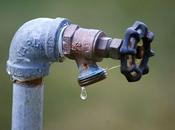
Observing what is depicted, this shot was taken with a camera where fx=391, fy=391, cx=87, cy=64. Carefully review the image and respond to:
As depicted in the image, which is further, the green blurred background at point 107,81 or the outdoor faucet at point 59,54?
the green blurred background at point 107,81

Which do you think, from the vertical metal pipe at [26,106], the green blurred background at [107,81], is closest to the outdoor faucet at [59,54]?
the vertical metal pipe at [26,106]

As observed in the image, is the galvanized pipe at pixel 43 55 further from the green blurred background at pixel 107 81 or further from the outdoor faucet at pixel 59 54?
the green blurred background at pixel 107 81

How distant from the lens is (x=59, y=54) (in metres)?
0.84

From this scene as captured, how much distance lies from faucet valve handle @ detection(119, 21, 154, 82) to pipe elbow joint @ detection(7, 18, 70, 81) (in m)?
0.15

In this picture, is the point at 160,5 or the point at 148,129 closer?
the point at 160,5

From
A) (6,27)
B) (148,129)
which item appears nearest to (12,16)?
(6,27)

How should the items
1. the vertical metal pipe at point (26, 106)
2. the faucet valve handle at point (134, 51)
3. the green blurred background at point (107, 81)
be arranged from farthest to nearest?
the green blurred background at point (107, 81) → the vertical metal pipe at point (26, 106) → the faucet valve handle at point (134, 51)

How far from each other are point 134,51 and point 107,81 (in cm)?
108

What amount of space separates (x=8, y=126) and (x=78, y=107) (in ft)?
1.21

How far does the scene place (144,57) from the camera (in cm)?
79

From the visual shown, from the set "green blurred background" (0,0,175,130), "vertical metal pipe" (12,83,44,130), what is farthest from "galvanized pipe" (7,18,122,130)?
"green blurred background" (0,0,175,130)

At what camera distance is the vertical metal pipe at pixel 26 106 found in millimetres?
883

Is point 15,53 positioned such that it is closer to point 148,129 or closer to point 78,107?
point 78,107

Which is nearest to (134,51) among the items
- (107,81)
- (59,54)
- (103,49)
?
(103,49)
